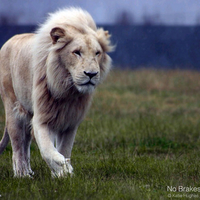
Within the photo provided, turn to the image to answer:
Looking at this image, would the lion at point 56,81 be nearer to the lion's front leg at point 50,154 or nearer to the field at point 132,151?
the lion's front leg at point 50,154

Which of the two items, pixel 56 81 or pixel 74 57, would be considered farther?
pixel 56 81

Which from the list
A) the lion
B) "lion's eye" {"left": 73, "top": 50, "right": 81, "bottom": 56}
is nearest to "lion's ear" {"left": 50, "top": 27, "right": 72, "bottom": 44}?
the lion

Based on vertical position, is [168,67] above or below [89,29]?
below

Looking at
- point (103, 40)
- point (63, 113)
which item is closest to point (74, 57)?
point (103, 40)

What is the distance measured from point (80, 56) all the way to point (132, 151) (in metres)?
2.21

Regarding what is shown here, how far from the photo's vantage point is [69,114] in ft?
14.1

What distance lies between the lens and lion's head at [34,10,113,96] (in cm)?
391

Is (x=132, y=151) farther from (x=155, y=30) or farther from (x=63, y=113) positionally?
(x=155, y=30)

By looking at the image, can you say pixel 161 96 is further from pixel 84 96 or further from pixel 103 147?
pixel 84 96

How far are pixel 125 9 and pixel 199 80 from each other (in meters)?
3.17

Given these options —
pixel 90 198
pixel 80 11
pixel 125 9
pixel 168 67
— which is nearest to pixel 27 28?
pixel 125 9

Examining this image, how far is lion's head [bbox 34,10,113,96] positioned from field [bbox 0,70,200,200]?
882mm

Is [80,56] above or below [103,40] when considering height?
below

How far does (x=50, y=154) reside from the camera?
3.90 metres
